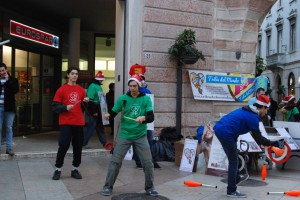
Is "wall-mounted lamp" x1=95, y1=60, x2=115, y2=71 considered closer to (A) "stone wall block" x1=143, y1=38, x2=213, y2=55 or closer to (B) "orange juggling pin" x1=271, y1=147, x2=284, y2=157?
(A) "stone wall block" x1=143, y1=38, x2=213, y2=55

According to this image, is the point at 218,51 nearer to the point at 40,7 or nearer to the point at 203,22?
the point at 203,22

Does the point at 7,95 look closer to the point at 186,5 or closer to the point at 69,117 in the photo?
the point at 69,117

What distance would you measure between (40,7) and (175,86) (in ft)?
16.1

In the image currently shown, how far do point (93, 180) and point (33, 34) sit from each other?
22.3 feet

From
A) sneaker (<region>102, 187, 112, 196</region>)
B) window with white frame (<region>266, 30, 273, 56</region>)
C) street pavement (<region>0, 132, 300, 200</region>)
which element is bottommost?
street pavement (<region>0, 132, 300, 200</region>)

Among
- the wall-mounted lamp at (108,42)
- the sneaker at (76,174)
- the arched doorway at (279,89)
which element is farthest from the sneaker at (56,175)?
the arched doorway at (279,89)

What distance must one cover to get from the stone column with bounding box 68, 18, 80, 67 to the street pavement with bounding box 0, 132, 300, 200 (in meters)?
5.65

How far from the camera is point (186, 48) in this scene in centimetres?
1010

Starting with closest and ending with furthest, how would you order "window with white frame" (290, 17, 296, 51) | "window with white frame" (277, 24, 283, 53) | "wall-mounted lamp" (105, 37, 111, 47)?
"wall-mounted lamp" (105, 37, 111, 47), "window with white frame" (290, 17, 296, 51), "window with white frame" (277, 24, 283, 53)

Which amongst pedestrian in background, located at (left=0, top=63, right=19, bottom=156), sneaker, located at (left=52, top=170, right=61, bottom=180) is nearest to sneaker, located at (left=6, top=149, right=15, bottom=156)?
pedestrian in background, located at (left=0, top=63, right=19, bottom=156)

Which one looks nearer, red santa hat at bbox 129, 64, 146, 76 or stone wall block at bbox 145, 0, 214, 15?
red santa hat at bbox 129, 64, 146, 76

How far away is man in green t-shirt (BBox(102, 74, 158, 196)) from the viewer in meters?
6.04

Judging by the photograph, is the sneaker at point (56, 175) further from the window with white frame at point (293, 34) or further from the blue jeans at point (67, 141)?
the window with white frame at point (293, 34)

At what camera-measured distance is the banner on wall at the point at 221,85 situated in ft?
35.8
